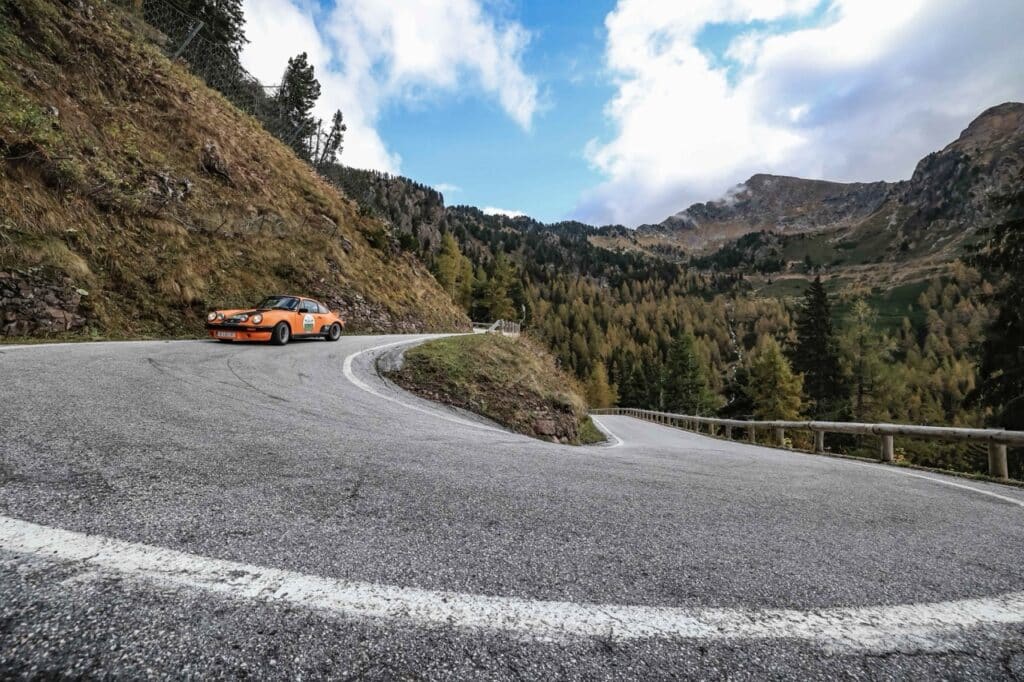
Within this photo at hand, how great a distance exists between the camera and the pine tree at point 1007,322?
15.5 metres

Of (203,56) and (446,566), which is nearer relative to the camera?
(446,566)

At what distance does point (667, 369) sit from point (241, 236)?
65170 millimetres

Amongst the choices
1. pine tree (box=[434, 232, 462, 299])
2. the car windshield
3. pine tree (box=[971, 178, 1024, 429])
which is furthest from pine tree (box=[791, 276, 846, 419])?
the car windshield

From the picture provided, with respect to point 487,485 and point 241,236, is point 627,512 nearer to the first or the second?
point 487,485

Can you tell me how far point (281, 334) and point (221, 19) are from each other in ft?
132

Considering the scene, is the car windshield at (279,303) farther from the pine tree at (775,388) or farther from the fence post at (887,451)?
the pine tree at (775,388)

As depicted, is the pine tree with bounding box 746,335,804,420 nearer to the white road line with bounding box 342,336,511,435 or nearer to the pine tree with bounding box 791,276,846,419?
the pine tree with bounding box 791,276,846,419

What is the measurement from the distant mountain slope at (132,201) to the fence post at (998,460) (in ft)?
59.4

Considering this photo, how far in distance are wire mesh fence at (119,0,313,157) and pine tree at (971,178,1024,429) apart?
34750mm

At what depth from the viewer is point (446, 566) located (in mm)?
1959

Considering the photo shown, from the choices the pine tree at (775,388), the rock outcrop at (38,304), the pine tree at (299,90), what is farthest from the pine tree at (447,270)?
the rock outcrop at (38,304)

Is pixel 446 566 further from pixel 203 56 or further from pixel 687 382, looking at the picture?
pixel 687 382

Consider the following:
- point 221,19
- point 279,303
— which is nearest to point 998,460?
point 279,303

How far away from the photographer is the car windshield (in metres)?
13.8
